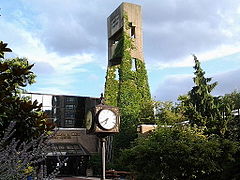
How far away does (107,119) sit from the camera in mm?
4734

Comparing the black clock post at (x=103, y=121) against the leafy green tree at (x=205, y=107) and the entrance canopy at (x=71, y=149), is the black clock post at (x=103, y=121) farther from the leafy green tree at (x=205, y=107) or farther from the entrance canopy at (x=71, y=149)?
the entrance canopy at (x=71, y=149)

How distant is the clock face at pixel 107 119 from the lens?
468 cm

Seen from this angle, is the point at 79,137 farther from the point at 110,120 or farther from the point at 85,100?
the point at 110,120

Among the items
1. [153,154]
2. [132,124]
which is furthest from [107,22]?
[153,154]

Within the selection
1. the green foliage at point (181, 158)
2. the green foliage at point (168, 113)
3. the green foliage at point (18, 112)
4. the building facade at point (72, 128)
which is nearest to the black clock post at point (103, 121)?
the green foliage at point (18, 112)

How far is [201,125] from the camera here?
17.2 metres

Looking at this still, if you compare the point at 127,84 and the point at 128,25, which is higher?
the point at 128,25

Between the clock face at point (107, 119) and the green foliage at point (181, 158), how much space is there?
3.73 m

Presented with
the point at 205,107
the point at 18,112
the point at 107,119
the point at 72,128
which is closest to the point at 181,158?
the point at 107,119

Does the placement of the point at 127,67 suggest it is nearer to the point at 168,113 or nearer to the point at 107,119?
the point at 168,113

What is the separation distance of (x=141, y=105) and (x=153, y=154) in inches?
703

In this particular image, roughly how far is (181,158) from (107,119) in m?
4.05

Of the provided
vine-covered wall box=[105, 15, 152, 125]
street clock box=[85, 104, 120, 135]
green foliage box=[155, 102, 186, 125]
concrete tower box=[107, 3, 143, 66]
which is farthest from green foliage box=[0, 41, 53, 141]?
concrete tower box=[107, 3, 143, 66]

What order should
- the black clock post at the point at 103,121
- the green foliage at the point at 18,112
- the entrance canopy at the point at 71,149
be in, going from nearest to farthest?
the green foliage at the point at 18,112, the black clock post at the point at 103,121, the entrance canopy at the point at 71,149
